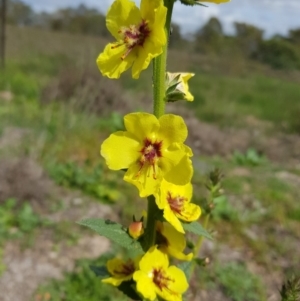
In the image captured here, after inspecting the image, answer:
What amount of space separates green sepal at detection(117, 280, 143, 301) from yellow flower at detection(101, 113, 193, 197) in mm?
320

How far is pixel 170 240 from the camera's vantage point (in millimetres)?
1312

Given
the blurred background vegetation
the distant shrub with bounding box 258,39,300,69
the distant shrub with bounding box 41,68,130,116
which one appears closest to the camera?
the blurred background vegetation

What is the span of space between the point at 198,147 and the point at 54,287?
4.61 meters

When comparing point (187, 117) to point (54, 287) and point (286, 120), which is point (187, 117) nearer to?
point (286, 120)

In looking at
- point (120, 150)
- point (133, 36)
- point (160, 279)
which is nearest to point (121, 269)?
point (160, 279)

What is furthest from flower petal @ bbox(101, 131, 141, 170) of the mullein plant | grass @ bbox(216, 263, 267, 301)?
grass @ bbox(216, 263, 267, 301)

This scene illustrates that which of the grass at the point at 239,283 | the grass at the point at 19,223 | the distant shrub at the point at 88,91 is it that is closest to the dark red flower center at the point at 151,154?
the grass at the point at 239,283

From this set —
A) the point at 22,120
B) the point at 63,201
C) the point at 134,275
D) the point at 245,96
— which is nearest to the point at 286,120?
the point at 245,96

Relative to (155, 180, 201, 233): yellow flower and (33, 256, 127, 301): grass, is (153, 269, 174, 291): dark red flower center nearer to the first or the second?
(155, 180, 201, 233): yellow flower

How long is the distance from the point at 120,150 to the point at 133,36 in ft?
0.86

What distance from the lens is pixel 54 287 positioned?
3.08 meters

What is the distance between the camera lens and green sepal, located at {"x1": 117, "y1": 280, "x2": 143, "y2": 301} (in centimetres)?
134

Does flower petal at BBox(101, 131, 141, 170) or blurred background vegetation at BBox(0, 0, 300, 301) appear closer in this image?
flower petal at BBox(101, 131, 141, 170)

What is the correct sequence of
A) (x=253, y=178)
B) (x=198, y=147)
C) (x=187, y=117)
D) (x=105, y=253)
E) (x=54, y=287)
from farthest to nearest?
(x=187, y=117)
(x=198, y=147)
(x=253, y=178)
(x=105, y=253)
(x=54, y=287)
